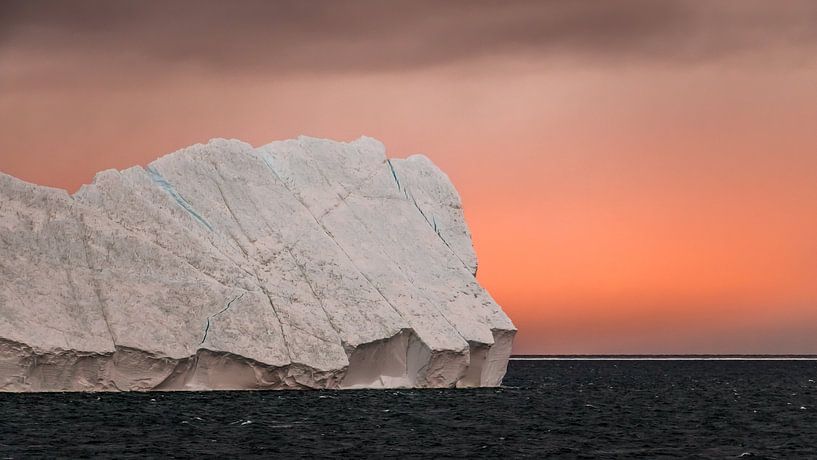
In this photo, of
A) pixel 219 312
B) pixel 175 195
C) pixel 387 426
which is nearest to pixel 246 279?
pixel 219 312

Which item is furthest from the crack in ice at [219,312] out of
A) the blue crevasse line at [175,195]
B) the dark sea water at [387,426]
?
the blue crevasse line at [175,195]

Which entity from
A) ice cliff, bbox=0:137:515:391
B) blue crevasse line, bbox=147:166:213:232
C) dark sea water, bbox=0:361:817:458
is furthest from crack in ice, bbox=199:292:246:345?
blue crevasse line, bbox=147:166:213:232

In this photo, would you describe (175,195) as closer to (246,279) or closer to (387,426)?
(246,279)

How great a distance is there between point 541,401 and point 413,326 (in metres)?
6.86

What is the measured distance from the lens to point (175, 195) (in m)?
44.8

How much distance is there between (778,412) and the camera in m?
42.0

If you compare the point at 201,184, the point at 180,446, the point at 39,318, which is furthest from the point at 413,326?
the point at 180,446

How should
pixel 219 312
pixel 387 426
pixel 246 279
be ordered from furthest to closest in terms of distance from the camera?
pixel 246 279, pixel 219 312, pixel 387 426

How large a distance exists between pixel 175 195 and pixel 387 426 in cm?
1620

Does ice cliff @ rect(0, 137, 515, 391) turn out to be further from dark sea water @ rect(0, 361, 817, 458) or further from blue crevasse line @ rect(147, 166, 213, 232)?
dark sea water @ rect(0, 361, 817, 458)

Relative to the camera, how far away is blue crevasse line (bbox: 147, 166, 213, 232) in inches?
1750

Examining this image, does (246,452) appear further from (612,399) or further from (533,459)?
(612,399)

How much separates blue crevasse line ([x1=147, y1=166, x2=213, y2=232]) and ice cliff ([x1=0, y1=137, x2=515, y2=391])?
0.05m

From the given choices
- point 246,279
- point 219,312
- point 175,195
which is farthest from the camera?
point 175,195
